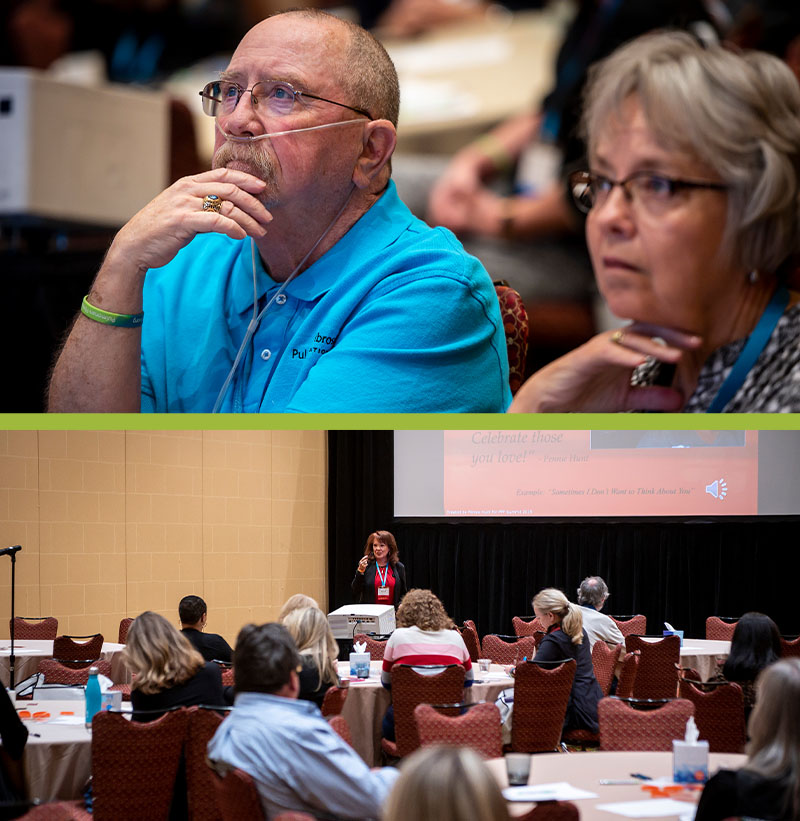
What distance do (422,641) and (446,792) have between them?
126 inches

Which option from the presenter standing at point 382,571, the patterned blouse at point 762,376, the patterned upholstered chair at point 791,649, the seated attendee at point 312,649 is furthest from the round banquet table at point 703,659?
the patterned blouse at point 762,376

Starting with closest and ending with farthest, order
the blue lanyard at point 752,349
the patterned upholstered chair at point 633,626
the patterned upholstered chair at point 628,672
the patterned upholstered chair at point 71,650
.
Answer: the blue lanyard at point 752,349, the patterned upholstered chair at point 628,672, the patterned upholstered chair at point 71,650, the patterned upholstered chair at point 633,626

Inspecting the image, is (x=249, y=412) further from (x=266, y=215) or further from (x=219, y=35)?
(x=219, y=35)

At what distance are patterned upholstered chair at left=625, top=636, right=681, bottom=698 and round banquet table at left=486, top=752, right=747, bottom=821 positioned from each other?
2626 millimetres

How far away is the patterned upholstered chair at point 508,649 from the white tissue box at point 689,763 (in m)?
3.12

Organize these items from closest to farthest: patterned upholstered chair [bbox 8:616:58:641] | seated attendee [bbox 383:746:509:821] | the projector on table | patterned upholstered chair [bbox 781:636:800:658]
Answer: seated attendee [bbox 383:746:509:821]
patterned upholstered chair [bbox 781:636:800:658]
the projector on table
patterned upholstered chair [bbox 8:616:58:641]

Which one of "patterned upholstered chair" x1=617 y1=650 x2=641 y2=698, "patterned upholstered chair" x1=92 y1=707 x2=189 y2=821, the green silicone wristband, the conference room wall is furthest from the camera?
the conference room wall

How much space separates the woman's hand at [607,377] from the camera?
1.97 meters

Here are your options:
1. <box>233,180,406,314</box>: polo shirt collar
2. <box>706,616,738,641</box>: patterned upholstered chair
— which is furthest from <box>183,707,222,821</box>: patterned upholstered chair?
<box>706,616,738,641</box>: patterned upholstered chair

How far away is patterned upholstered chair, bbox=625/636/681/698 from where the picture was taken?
243 inches

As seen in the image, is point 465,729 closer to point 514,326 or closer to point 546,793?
point 546,793

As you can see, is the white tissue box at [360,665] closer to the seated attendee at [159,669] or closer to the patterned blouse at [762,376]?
the seated attendee at [159,669]

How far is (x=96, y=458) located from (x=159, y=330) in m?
6.05

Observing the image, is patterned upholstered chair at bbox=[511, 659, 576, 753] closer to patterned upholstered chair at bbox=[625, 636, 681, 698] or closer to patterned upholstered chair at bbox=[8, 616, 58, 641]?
patterned upholstered chair at bbox=[625, 636, 681, 698]
